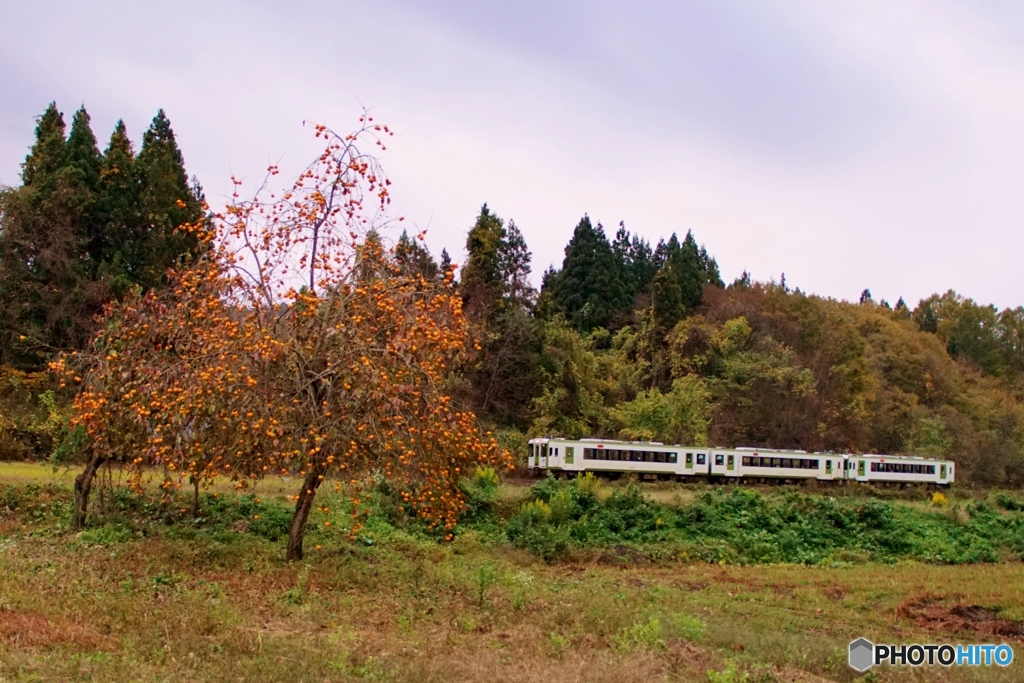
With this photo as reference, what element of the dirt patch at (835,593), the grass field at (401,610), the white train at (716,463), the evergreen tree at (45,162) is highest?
the evergreen tree at (45,162)

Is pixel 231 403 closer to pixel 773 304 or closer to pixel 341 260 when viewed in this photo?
pixel 341 260

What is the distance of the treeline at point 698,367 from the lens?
3416 cm

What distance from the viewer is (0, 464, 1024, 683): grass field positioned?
7.78 meters

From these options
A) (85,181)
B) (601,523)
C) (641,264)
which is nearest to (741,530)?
(601,523)

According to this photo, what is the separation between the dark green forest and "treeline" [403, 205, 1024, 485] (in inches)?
3.6

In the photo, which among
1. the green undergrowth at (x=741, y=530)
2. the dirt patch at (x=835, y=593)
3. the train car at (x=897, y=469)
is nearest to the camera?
the dirt patch at (x=835, y=593)

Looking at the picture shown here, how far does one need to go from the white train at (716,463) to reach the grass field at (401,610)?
896cm

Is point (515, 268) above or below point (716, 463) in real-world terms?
above

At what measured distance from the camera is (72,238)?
2655cm

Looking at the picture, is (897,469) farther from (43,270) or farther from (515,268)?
(43,270)

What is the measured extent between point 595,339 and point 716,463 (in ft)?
49.6

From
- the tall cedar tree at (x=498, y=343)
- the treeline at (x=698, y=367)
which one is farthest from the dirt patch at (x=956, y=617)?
the tall cedar tree at (x=498, y=343)

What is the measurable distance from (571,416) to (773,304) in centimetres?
1736

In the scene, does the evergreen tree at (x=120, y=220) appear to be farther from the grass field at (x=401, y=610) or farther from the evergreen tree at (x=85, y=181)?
the grass field at (x=401, y=610)
